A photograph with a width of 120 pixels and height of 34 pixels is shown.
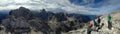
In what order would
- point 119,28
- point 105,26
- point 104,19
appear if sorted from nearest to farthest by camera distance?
1. point 119,28
2. point 105,26
3. point 104,19

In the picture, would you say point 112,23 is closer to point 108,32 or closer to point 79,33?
point 108,32

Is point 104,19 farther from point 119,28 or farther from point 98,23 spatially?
point 119,28

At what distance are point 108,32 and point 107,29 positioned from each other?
4.86 feet

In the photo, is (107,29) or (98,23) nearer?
(107,29)

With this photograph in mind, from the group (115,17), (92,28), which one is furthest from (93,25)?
(115,17)

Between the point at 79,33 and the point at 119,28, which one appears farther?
the point at 79,33

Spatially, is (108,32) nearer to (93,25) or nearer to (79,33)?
(93,25)

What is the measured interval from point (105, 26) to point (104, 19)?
5.95 meters

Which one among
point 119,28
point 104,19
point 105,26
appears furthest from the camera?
point 104,19

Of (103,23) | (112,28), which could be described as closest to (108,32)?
(112,28)

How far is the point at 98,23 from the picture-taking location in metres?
70.7

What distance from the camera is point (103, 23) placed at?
69.8 metres

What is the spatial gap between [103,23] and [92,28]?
4.76 meters

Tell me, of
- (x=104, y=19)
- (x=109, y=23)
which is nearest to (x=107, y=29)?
(x=109, y=23)
